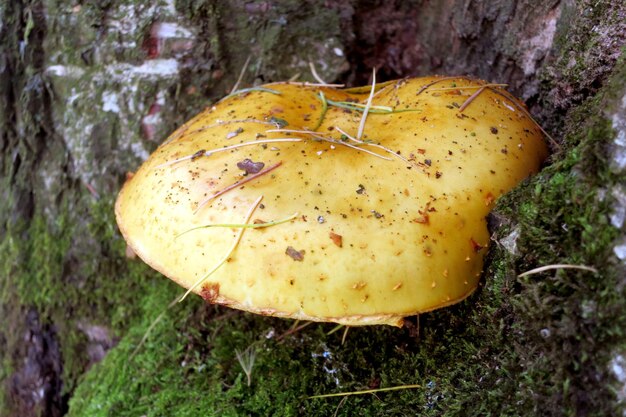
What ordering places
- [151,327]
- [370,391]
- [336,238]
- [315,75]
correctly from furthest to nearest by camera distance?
[315,75]
[151,327]
[370,391]
[336,238]

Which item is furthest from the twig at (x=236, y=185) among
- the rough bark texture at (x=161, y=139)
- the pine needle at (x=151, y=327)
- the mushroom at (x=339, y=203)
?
the pine needle at (x=151, y=327)

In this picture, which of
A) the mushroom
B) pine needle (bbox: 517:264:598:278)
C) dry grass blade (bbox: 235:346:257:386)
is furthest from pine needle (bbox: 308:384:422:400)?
pine needle (bbox: 517:264:598:278)

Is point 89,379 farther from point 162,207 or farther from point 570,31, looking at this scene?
point 570,31

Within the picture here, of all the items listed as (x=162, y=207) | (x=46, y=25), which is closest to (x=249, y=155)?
(x=162, y=207)

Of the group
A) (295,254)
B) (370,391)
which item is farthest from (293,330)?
(295,254)

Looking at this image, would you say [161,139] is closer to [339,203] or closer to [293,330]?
[293,330]
